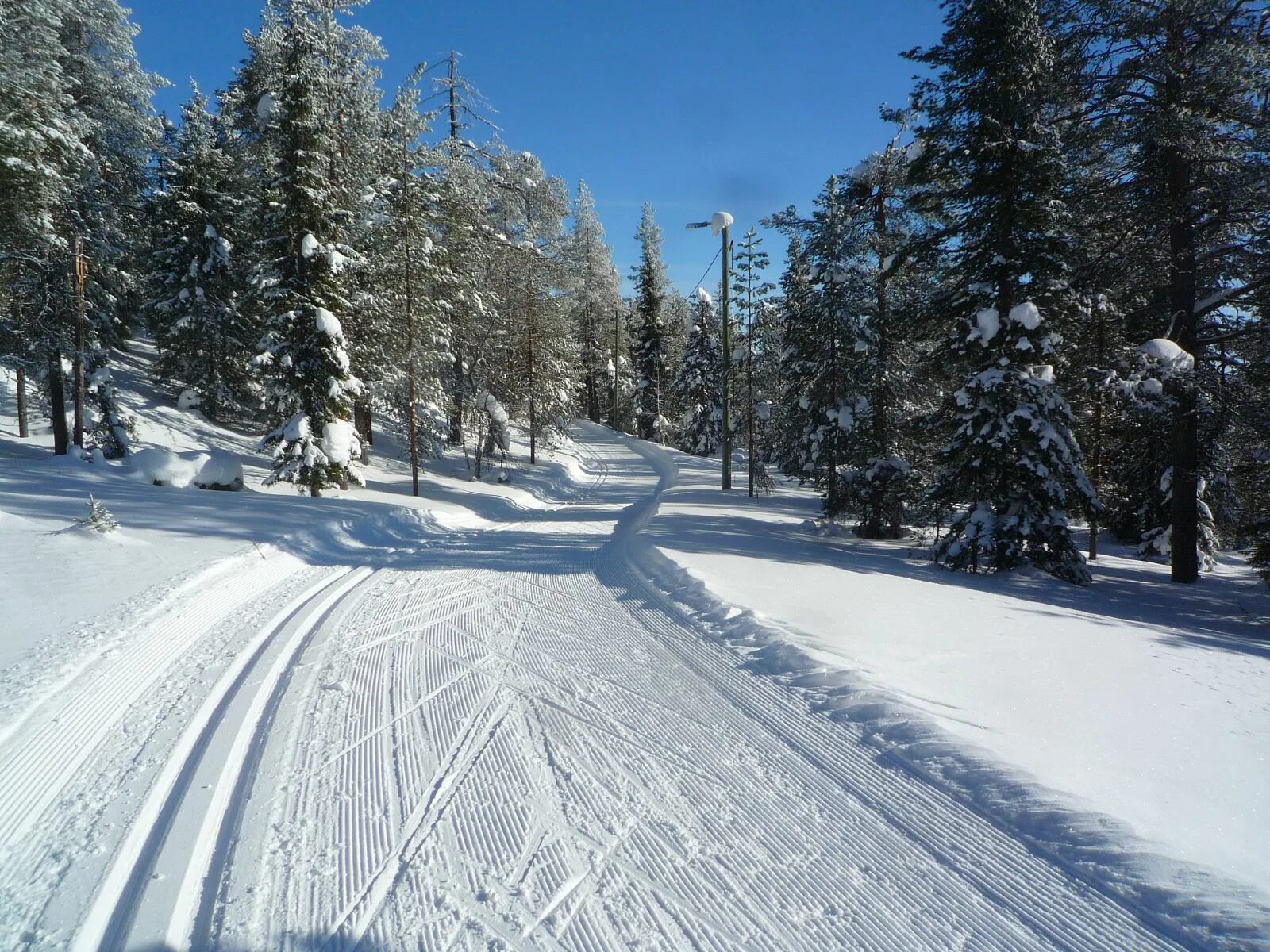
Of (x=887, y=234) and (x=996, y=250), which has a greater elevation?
(x=887, y=234)

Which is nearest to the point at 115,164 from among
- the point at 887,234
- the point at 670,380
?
the point at 887,234

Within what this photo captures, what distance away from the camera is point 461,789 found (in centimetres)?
343

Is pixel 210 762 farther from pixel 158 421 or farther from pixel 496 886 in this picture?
pixel 158 421

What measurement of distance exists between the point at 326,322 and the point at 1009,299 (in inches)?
586

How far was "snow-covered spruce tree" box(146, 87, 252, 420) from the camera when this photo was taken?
70.5 ft

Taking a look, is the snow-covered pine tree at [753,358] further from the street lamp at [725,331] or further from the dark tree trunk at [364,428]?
the dark tree trunk at [364,428]

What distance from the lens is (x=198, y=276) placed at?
21641mm

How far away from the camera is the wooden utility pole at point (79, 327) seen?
17.2m

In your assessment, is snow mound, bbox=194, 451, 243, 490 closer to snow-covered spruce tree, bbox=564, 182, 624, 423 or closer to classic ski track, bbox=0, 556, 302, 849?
classic ski track, bbox=0, 556, 302, 849

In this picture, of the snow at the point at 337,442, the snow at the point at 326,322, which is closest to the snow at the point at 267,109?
the snow at the point at 326,322

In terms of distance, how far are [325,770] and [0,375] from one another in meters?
31.7

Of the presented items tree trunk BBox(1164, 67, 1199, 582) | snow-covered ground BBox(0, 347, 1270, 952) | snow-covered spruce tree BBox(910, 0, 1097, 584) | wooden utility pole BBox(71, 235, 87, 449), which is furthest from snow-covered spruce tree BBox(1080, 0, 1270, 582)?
wooden utility pole BBox(71, 235, 87, 449)

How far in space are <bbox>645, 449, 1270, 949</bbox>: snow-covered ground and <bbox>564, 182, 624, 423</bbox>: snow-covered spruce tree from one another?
36208mm

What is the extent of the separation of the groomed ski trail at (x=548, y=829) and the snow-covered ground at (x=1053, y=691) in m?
0.31
